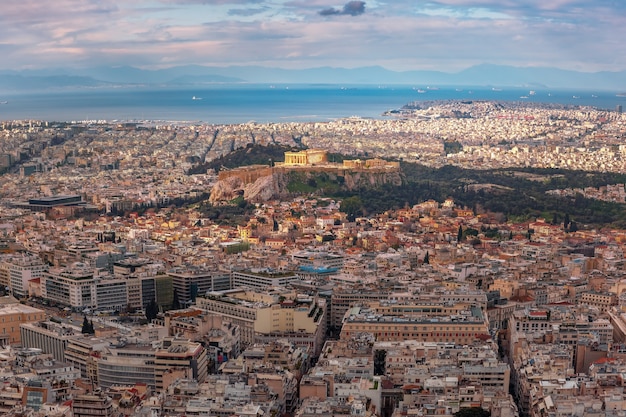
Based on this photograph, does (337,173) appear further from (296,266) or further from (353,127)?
(353,127)

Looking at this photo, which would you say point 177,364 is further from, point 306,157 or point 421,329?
point 306,157

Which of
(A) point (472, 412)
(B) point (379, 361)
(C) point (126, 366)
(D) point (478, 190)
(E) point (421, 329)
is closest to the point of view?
(A) point (472, 412)

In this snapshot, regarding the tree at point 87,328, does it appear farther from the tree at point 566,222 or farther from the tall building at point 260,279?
the tree at point 566,222

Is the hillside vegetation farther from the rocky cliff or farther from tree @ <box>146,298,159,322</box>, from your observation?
tree @ <box>146,298,159,322</box>

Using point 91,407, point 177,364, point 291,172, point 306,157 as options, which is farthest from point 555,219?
point 91,407

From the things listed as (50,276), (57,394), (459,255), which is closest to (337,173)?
(459,255)
